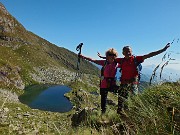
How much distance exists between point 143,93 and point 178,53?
1.51m

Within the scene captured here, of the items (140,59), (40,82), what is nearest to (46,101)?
(40,82)

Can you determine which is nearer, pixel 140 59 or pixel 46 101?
pixel 140 59

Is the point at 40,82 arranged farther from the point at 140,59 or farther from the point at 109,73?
the point at 140,59

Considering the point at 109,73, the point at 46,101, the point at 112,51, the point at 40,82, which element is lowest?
the point at 109,73

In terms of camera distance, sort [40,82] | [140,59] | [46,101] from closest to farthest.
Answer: [140,59]
[46,101]
[40,82]

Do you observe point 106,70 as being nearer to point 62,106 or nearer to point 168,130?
point 168,130

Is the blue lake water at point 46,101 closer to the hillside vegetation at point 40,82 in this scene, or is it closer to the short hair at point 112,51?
the hillside vegetation at point 40,82

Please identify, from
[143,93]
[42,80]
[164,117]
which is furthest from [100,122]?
[42,80]

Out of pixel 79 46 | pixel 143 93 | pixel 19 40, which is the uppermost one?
pixel 19 40

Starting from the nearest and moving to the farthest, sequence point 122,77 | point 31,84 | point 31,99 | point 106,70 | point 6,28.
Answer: point 122,77, point 106,70, point 31,99, point 31,84, point 6,28

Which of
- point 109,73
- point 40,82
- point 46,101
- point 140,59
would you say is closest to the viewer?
→ point 140,59

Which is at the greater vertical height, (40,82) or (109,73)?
(40,82)

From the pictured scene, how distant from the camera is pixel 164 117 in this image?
3.77 meters

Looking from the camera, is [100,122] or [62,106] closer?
[100,122]
